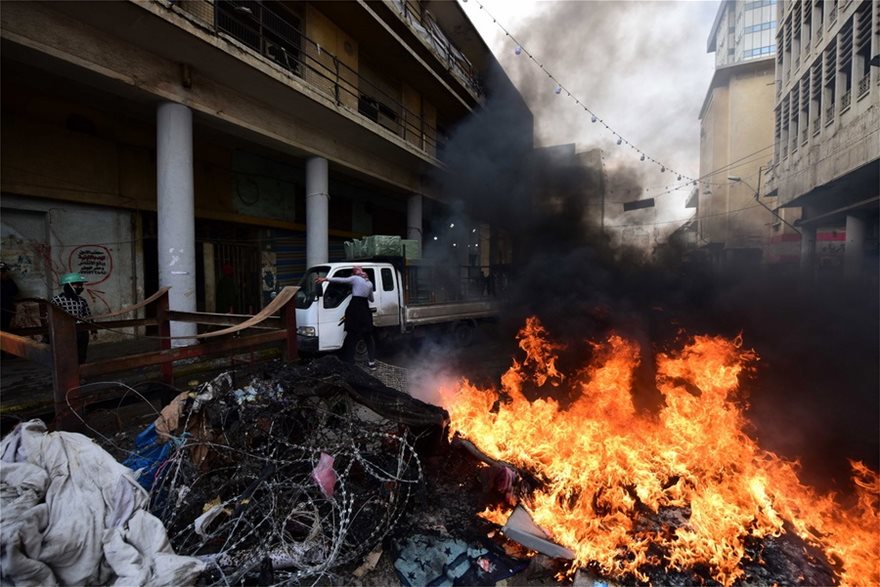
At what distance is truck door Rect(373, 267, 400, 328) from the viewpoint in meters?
8.41

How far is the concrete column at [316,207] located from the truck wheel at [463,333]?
424 cm

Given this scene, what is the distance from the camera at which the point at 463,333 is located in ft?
35.5

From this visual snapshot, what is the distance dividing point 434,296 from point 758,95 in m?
43.8

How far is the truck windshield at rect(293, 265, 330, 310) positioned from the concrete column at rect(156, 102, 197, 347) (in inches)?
82.5

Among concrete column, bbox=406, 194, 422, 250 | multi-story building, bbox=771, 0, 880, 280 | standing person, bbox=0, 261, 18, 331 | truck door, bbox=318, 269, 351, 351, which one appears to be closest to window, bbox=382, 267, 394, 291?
truck door, bbox=318, 269, 351, 351

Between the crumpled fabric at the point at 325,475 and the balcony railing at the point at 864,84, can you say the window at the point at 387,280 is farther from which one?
the balcony railing at the point at 864,84

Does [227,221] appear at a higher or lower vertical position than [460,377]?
higher

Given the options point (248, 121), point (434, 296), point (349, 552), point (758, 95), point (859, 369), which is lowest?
point (349, 552)

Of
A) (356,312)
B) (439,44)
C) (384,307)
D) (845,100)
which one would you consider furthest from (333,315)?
(845,100)

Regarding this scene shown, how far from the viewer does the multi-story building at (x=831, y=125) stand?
11.2 metres

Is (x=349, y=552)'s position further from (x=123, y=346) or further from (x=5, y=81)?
(x=5, y=81)

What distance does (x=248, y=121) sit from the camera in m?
8.77

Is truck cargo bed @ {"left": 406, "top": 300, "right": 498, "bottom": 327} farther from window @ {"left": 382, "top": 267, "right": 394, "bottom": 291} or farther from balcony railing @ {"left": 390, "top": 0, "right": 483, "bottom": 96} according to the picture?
balcony railing @ {"left": 390, "top": 0, "right": 483, "bottom": 96}

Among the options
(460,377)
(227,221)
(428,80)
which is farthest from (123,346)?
(428,80)
